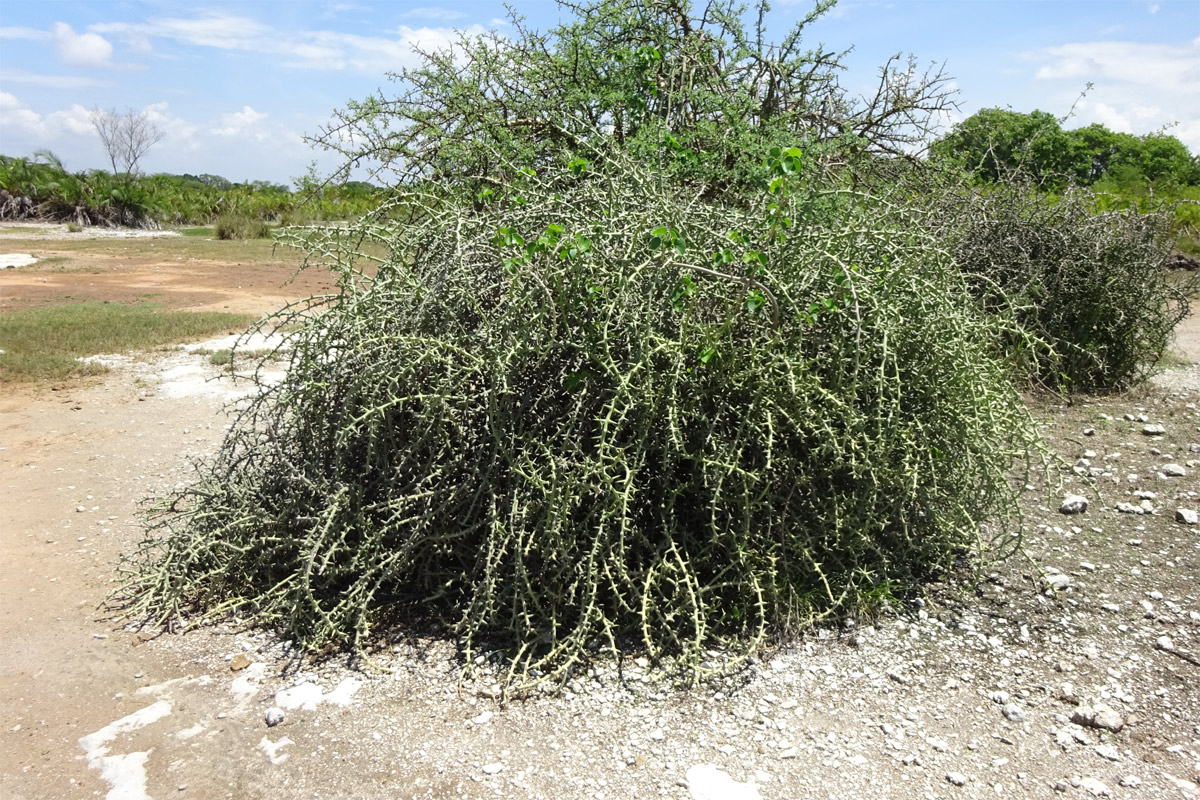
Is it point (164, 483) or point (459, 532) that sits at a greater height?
point (459, 532)

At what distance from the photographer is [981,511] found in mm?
3695

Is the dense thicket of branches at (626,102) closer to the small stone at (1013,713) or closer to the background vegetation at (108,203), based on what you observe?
the small stone at (1013,713)

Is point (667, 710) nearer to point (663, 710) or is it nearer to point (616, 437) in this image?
point (663, 710)

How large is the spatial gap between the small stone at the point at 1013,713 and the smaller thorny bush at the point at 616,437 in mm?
646

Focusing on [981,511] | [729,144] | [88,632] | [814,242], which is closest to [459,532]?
[88,632]

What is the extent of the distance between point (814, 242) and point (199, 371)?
5.87 meters

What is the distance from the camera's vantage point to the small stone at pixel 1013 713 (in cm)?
276

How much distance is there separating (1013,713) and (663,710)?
1.11 m

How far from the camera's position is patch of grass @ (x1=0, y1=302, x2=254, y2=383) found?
742 cm

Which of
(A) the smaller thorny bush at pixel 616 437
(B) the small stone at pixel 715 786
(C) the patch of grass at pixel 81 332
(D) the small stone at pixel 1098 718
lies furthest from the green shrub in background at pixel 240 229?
(D) the small stone at pixel 1098 718

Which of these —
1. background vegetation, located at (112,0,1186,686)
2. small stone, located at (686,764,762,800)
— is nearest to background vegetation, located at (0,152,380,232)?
background vegetation, located at (112,0,1186,686)

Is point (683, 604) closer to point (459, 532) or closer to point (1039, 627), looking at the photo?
point (459, 532)

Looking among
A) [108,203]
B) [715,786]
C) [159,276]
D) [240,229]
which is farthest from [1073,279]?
[108,203]

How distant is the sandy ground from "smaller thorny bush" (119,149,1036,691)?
19 centimetres
